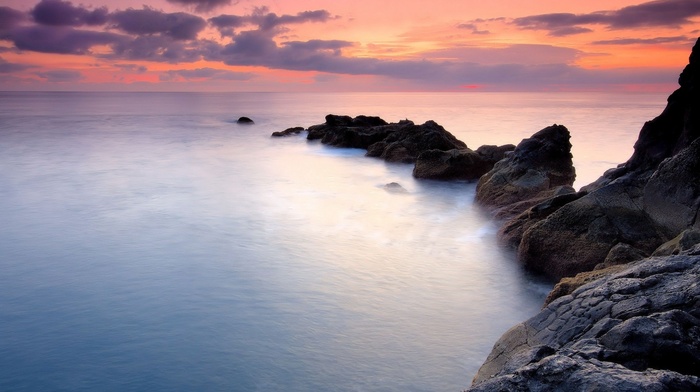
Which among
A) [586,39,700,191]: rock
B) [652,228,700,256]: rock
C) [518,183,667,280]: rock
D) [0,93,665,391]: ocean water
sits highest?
[586,39,700,191]: rock

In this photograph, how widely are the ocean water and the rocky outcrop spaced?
7.14ft

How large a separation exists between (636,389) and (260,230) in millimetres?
11213

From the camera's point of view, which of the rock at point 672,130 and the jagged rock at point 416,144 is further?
the jagged rock at point 416,144

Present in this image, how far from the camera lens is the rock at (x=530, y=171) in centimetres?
1416

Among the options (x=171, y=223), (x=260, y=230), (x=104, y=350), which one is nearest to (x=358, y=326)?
(x=104, y=350)

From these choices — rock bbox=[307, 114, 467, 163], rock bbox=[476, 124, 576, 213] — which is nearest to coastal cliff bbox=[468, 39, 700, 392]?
rock bbox=[476, 124, 576, 213]

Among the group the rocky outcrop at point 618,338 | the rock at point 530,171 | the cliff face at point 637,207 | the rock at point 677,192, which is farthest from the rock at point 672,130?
the rocky outcrop at point 618,338

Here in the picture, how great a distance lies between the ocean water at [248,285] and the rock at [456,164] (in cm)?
57

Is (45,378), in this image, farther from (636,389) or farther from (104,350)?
(636,389)

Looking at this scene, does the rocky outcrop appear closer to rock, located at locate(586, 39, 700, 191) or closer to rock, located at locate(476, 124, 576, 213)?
rock, located at locate(586, 39, 700, 191)

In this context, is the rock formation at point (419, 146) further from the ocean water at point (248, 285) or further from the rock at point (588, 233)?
the rock at point (588, 233)

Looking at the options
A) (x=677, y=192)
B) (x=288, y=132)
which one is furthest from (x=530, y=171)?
(x=288, y=132)

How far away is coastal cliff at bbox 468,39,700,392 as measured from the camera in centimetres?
357

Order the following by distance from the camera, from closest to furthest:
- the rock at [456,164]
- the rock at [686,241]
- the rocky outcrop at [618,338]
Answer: the rocky outcrop at [618,338] < the rock at [686,241] < the rock at [456,164]
